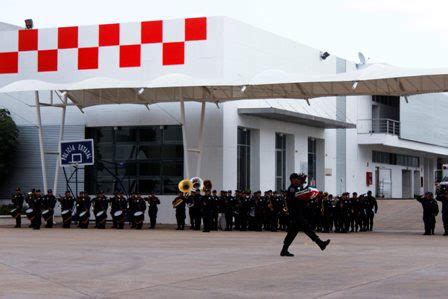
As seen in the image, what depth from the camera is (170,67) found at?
29.7 metres

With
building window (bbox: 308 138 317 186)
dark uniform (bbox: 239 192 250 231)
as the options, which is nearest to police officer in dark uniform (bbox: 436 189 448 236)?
dark uniform (bbox: 239 192 250 231)

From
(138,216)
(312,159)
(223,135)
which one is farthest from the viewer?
(312,159)

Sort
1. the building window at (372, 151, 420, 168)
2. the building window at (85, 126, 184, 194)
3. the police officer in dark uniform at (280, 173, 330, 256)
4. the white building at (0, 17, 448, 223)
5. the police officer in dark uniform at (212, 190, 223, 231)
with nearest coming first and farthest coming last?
the police officer in dark uniform at (280, 173, 330, 256) → the police officer in dark uniform at (212, 190, 223, 231) → the white building at (0, 17, 448, 223) → the building window at (85, 126, 184, 194) → the building window at (372, 151, 420, 168)

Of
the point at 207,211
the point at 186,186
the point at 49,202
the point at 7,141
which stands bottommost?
the point at 207,211

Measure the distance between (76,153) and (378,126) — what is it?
65.4ft

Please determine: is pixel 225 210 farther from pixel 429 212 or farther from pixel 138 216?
pixel 429 212

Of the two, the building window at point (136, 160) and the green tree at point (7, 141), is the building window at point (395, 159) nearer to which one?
the building window at point (136, 160)

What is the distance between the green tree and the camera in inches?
1209

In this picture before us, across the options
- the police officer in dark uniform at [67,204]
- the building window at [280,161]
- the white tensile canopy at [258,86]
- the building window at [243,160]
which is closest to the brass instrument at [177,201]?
the white tensile canopy at [258,86]

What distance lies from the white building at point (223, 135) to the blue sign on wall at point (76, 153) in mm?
3292

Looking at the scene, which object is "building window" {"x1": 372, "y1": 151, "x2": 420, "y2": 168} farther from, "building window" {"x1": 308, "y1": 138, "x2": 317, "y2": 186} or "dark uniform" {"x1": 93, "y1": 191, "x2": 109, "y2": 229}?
"dark uniform" {"x1": 93, "y1": 191, "x2": 109, "y2": 229}

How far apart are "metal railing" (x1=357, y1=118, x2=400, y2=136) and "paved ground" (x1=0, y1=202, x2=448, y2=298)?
21.4m

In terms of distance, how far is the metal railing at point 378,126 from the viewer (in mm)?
40562

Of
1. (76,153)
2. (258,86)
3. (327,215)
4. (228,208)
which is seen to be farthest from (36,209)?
(327,215)
